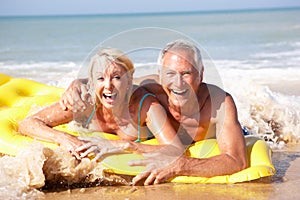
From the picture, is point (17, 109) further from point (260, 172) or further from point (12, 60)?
point (12, 60)

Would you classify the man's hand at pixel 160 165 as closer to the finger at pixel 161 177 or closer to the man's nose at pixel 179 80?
the finger at pixel 161 177

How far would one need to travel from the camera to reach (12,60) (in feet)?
48.2

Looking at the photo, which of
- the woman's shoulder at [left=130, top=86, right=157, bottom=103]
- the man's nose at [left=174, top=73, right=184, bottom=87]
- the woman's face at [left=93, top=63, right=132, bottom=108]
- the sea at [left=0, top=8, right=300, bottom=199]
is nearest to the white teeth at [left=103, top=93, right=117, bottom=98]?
the woman's face at [left=93, top=63, right=132, bottom=108]

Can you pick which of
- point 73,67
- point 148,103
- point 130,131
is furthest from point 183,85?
point 73,67

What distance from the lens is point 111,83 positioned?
3.57m

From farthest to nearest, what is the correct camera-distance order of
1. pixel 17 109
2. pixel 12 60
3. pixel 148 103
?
pixel 12 60 < pixel 17 109 < pixel 148 103

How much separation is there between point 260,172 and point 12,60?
12.1 meters

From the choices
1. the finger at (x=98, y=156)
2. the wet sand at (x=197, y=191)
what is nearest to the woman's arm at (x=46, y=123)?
the finger at (x=98, y=156)

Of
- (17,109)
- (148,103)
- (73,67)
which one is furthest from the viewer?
(73,67)

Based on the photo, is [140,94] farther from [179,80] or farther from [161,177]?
[161,177]

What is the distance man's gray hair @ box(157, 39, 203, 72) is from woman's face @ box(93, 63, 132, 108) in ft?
0.94

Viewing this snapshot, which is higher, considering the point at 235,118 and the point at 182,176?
the point at 235,118

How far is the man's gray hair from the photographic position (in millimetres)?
3613

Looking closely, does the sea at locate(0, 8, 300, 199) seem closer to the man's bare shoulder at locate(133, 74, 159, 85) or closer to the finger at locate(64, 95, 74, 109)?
the man's bare shoulder at locate(133, 74, 159, 85)
